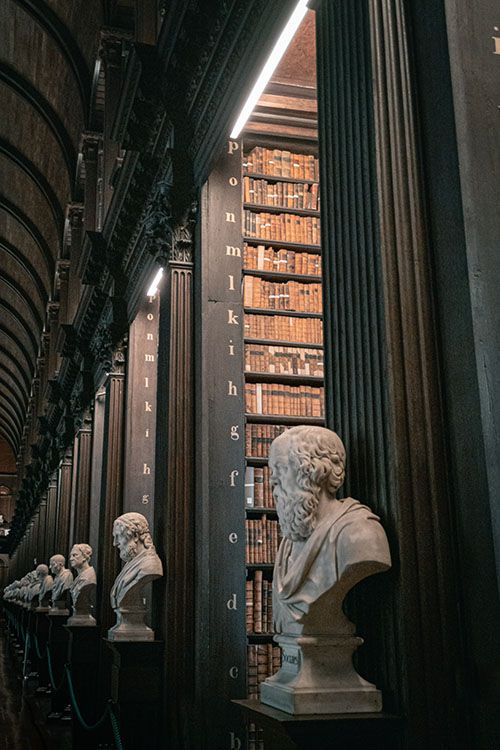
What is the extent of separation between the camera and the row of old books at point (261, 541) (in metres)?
5.01

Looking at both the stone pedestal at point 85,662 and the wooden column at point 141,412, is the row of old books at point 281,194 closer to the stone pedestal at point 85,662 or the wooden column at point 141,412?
the wooden column at point 141,412

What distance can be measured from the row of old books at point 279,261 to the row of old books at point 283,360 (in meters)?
0.53

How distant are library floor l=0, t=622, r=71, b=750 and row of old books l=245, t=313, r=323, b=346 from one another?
3444 millimetres

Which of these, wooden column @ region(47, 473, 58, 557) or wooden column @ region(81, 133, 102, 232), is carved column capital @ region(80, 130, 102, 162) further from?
wooden column @ region(47, 473, 58, 557)

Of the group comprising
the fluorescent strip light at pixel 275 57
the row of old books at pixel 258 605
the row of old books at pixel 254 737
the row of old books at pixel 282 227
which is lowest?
the row of old books at pixel 254 737

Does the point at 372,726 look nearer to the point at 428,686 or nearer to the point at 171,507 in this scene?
the point at 428,686

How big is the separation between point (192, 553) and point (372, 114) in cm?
309

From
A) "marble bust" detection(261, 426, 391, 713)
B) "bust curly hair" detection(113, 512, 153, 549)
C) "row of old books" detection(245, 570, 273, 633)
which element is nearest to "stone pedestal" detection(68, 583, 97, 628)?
"bust curly hair" detection(113, 512, 153, 549)

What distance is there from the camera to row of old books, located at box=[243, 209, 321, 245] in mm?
5555

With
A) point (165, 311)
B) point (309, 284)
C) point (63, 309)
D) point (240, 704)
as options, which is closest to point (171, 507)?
point (165, 311)

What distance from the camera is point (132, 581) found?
16.8 ft

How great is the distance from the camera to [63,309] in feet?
45.4

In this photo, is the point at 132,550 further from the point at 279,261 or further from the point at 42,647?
the point at 42,647

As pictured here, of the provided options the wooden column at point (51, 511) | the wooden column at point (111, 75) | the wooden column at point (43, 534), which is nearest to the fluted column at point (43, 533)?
the wooden column at point (43, 534)
